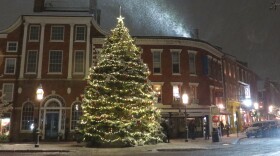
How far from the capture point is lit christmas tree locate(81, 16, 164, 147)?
931 inches

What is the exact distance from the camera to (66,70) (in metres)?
35.3

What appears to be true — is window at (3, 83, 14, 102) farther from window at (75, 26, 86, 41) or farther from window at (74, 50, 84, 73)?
window at (75, 26, 86, 41)

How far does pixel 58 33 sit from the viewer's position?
119 feet

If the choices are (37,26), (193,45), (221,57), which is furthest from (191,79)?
(37,26)

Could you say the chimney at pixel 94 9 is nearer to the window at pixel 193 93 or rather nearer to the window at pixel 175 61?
the window at pixel 175 61

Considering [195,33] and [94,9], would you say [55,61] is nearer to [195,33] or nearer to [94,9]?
[94,9]

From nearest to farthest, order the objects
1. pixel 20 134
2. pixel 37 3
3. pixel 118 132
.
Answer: pixel 118 132 < pixel 20 134 < pixel 37 3

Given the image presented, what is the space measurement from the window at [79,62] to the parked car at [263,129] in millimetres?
19554

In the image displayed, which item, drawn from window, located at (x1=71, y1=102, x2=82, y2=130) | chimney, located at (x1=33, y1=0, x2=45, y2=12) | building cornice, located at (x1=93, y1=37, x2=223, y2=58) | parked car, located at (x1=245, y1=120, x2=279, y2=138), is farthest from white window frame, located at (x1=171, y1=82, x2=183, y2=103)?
chimney, located at (x1=33, y1=0, x2=45, y2=12)

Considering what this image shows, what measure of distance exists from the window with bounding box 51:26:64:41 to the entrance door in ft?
27.5

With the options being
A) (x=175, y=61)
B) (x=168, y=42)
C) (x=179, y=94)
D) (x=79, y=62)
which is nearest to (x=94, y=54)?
(x=79, y=62)

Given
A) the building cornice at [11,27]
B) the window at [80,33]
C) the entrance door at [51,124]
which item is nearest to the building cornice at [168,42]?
the window at [80,33]

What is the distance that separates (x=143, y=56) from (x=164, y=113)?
6985 millimetres

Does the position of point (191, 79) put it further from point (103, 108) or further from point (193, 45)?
point (103, 108)
